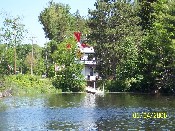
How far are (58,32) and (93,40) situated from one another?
26168 mm

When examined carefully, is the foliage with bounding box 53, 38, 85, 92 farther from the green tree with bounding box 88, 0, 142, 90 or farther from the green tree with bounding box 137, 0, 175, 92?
the green tree with bounding box 137, 0, 175, 92

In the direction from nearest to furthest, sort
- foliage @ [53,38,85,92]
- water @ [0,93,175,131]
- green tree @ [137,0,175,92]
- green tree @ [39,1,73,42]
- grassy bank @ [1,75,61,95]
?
water @ [0,93,175,131] < green tree @ [137,0,175,92] < grassy bank @ [1,75,61,95] < foliage @ [53,38,85,92] < green tree @ [39,1,73,42]

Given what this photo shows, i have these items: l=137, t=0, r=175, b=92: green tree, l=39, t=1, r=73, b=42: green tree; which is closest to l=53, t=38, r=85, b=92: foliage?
l=137, t=0, r=175, b=92: green tree

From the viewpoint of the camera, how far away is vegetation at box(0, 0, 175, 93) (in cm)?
5684

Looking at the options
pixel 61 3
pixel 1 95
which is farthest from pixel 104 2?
pixel 61 3

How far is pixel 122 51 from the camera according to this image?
6575 cm

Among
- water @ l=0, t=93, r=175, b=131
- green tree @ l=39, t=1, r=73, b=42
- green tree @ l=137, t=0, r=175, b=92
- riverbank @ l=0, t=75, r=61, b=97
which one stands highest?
green tree @ l=39, t=1, r=73, b=42

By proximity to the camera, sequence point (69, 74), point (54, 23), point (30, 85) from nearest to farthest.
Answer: point (30, 85) < point (69, 74) < point (54, 23)

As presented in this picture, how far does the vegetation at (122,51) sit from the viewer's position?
56.8m

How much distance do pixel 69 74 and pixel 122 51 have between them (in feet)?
33.0

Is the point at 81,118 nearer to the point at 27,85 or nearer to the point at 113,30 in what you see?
the point at 27,85

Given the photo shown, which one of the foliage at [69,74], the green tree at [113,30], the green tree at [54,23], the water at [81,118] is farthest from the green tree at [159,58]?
the green tree at [54,23]

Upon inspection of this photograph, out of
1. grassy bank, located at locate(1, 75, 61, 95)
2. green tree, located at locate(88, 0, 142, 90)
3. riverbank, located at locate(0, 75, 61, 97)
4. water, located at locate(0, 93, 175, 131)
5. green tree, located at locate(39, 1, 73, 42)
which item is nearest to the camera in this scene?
water, located at locate(0, 93, 175, 131)

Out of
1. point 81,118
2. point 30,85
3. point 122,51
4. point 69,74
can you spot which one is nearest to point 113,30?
point 122,51
